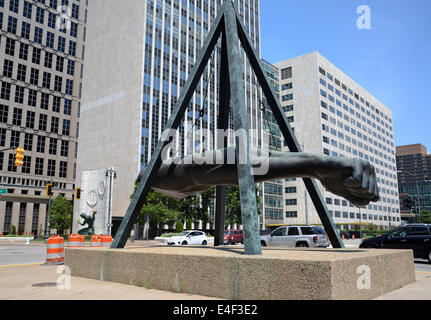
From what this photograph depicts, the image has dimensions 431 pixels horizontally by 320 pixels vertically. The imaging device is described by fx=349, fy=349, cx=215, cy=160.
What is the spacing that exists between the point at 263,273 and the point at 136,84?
57003 millimetres

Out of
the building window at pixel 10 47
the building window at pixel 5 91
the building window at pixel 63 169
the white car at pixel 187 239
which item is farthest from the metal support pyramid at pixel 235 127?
the building window at pixel 10 47

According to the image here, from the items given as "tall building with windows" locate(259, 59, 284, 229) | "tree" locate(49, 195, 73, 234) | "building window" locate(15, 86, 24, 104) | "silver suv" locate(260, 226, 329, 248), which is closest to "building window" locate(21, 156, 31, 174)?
"tree" locate(49, 195, 73, 234)

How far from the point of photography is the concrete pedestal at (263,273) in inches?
225

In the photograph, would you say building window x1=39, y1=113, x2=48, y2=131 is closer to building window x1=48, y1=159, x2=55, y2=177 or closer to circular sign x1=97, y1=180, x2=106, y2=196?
building window x1=48, y1=159, x2=55, y2=177

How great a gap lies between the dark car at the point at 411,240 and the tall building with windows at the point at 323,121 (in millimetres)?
58714

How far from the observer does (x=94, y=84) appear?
6831cm

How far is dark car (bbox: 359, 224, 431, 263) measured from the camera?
1633cm

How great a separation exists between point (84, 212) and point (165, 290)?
168 feet

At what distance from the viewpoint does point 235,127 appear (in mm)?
8484

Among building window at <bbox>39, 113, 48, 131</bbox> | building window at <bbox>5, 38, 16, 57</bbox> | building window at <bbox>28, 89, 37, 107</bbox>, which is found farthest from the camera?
building window at <bbox>39, 113, 48, 131</bbox>

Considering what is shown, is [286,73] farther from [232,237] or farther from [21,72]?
[232,237]

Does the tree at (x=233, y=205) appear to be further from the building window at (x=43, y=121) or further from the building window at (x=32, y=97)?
the building window at (x=32, y=97)

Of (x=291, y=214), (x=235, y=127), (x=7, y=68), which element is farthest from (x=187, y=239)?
(x=7, y=68)

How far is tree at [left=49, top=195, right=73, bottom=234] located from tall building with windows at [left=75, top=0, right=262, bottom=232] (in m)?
4.21
